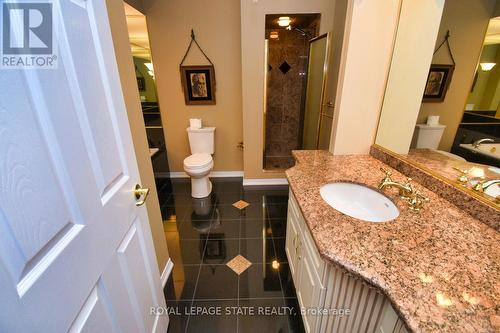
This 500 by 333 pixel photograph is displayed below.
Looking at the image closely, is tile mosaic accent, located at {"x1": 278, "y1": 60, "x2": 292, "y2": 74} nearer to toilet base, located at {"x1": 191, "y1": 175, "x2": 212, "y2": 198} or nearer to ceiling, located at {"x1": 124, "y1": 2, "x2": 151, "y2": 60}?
ceiling, located at {"x1": 124, "y1": 2, "x2": 151, "y2": 60}

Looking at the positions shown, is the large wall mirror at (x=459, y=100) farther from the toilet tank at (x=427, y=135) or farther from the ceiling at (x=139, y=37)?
the ceiling at (x=139, y=37)

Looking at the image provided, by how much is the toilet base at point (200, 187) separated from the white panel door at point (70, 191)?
190cm

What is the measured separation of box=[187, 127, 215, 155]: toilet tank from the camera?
118 inches

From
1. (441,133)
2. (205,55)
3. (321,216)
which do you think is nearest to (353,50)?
(441,133)

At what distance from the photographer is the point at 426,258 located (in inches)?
29.1

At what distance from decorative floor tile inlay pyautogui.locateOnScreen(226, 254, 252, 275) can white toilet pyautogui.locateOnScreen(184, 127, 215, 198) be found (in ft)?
3.91

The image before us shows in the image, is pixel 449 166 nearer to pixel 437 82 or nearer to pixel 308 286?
pixel 437 82

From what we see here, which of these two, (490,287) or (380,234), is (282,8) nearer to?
(380,234)

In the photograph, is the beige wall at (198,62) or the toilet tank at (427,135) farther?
the beige wall at (198,62)

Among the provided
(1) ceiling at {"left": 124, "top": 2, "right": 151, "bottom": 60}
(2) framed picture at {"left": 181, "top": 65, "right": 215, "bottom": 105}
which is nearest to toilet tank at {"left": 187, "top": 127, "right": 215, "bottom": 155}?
(2) framed picture at {"left": 181, "top": 65, "right": 215, "bottom": 105}

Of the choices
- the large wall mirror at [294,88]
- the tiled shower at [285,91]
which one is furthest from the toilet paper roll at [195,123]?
the tiled shower at [285,91]

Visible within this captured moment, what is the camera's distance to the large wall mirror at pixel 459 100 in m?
0.92

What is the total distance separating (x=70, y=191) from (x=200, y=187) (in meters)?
2.31

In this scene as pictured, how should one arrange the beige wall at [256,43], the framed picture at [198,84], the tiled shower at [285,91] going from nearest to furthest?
the beige wall at [256,43] → the framed picture at [198,84] → the tiled shower at [285,91]
